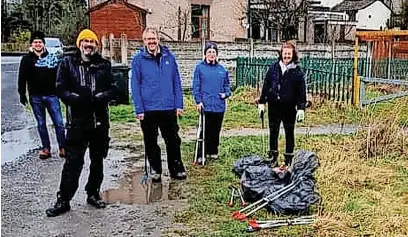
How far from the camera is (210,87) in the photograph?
8086mm

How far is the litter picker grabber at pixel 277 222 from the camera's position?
525 centimetres

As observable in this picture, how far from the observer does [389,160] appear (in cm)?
829

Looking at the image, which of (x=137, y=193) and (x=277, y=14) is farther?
(x=277, y=14)

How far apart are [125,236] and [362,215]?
2207 mm

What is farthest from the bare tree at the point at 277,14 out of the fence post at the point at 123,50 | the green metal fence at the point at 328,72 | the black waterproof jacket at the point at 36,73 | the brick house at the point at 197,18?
the black waterproof jacket at the point at 36,73

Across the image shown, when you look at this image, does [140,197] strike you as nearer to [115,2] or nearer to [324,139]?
[324,139]

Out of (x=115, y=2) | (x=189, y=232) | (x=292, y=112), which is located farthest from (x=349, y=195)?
(x=115, y=2)

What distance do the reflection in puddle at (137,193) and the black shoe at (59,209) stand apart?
1.76 feet

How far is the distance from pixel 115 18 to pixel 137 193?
22.0 metres

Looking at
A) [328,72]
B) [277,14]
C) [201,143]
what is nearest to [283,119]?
[201,143]

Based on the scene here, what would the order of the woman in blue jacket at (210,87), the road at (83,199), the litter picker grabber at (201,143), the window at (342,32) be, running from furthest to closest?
the window at (342,32) → the litter picker grabber at (201,143) → the woman in blue jacket at (210,87) → the road at (83,199)

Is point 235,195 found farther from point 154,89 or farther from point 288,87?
point 288,87

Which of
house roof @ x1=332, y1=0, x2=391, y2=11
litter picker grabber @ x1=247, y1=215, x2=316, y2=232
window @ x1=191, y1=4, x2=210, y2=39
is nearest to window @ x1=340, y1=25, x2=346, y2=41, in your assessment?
window @ x1=191, y1=4, x2=210, y2=39

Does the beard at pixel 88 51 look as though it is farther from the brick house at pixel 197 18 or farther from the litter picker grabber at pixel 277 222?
the brick house at pixel 197 18
